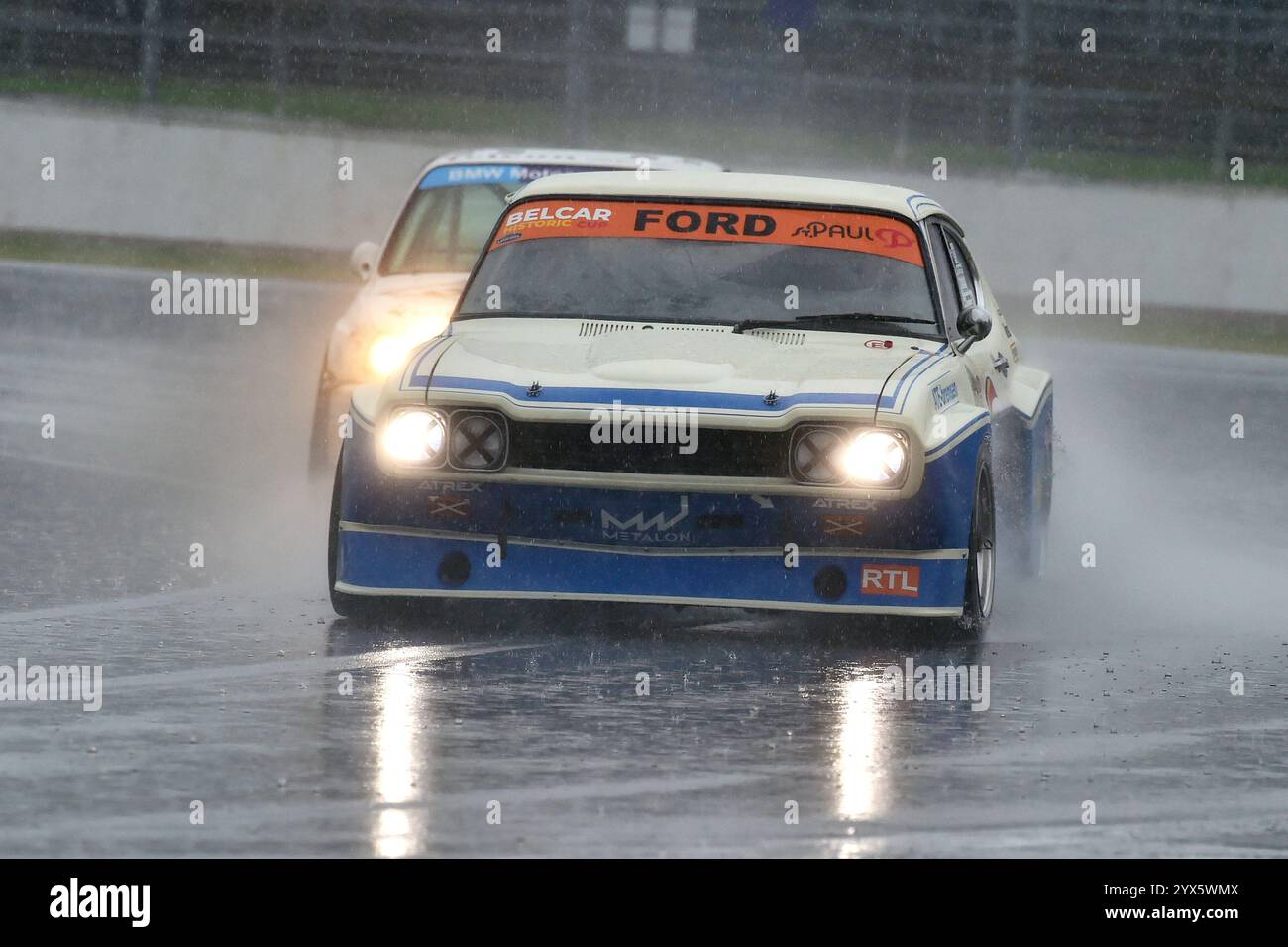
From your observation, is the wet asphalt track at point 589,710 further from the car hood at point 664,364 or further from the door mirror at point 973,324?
the door mirror at point 973,324

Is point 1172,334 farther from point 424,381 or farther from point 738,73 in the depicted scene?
point 424,381

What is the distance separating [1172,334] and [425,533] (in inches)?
708

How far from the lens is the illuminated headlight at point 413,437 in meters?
7.89

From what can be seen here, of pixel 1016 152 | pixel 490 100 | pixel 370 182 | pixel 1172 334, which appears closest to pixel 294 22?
pixel 490 100

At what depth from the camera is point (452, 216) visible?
12.8 m

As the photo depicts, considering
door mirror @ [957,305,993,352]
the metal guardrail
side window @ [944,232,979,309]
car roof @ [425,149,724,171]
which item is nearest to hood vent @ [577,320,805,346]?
door mirror @ [957,305,993,352]

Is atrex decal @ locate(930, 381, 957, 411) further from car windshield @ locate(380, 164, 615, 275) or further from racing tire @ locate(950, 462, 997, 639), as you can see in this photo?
car windshield @ locate(380, 164, 615, 275)

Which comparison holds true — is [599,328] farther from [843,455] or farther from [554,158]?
[554,158]

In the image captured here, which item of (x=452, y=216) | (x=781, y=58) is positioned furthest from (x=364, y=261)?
(x=781, y=58)

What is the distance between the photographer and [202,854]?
527 centimetres

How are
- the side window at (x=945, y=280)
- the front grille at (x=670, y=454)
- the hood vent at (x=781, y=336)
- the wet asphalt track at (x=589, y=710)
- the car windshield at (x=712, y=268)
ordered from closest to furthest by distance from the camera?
the wet asphalt track at (x=589, y=710) < the front grille at (x=670, y=454) < the hood vent at (x=781, y=336) < the car windshield at (x=712, y=268) < the side window at (x=945, y=280)

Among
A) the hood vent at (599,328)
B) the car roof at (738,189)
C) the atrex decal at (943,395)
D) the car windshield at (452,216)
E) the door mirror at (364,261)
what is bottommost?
the atrex decal at (943,395)

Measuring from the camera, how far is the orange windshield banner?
29.6ft

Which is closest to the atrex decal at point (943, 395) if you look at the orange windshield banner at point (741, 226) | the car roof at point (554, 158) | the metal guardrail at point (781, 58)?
the orange windshield banner at point (741, 226)
